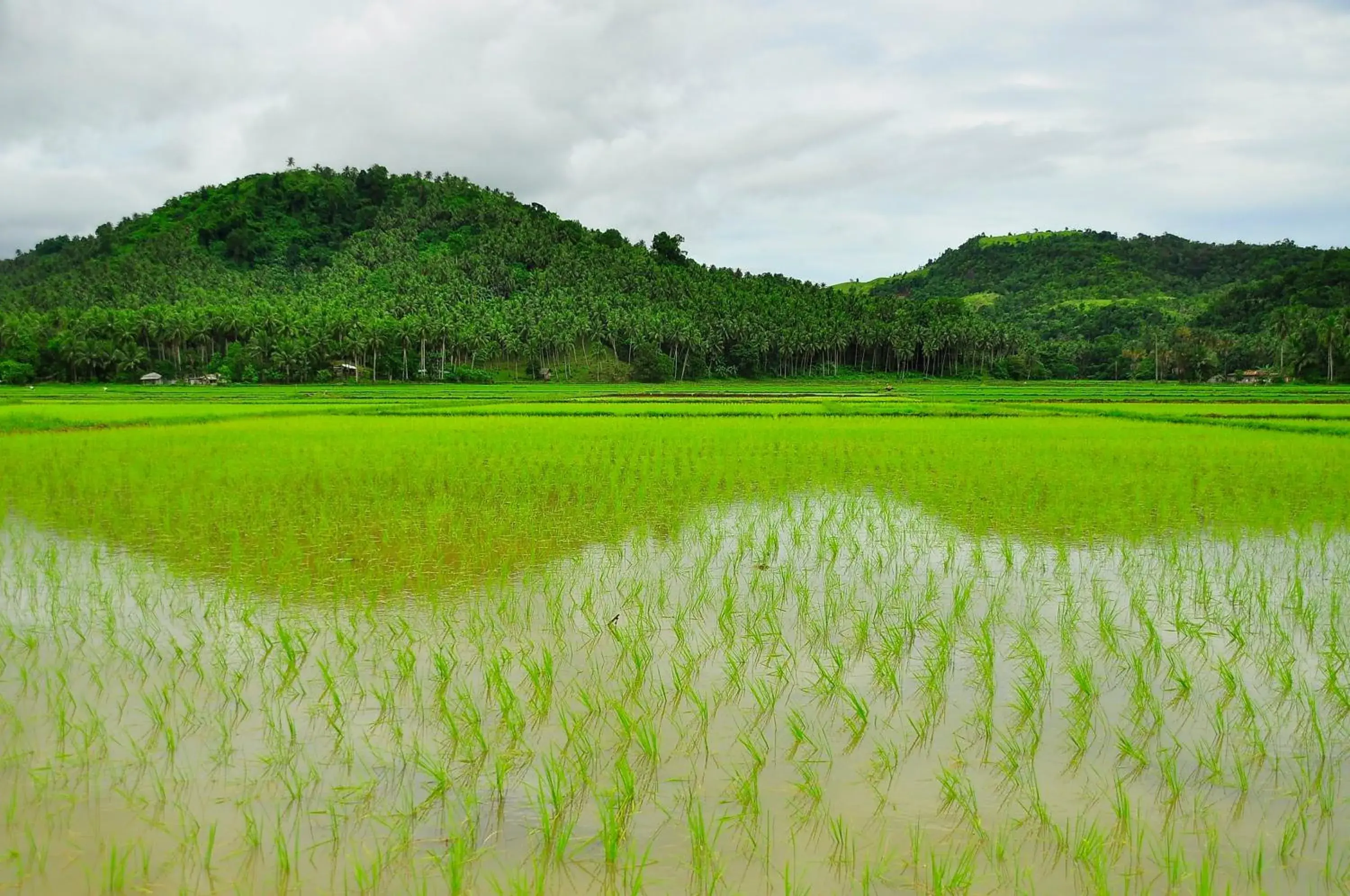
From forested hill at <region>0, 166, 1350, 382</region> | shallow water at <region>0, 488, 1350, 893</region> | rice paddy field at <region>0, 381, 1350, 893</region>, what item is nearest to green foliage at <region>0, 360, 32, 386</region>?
forested hill at <region>0, 166, 1350, 382</region>

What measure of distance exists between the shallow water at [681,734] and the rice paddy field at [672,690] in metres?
0.02

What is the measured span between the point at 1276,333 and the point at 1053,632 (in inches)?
3560

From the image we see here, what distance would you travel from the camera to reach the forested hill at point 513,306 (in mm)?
64938

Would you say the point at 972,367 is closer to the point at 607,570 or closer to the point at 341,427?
the point at 341,427

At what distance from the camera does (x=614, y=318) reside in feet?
259

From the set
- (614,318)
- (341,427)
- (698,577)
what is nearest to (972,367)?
(614,318)

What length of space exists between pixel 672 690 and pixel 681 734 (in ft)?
1.66

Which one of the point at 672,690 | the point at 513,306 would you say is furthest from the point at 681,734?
the point at 513,306

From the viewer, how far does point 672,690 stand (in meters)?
4.10

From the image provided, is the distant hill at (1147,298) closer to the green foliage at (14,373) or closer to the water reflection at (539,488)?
the water reflection at (539,488)

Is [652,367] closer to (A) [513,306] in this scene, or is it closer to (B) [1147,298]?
(A) [513,306]

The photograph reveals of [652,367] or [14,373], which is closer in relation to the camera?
[14,373]

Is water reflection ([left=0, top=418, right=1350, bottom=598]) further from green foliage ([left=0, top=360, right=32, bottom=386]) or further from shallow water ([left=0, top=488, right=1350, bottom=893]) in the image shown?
green foliage ([left=0, top=360, right=32, bottom=386])

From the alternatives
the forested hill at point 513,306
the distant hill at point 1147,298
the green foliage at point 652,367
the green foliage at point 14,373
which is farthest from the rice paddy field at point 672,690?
the distant hill at point 1147,298
